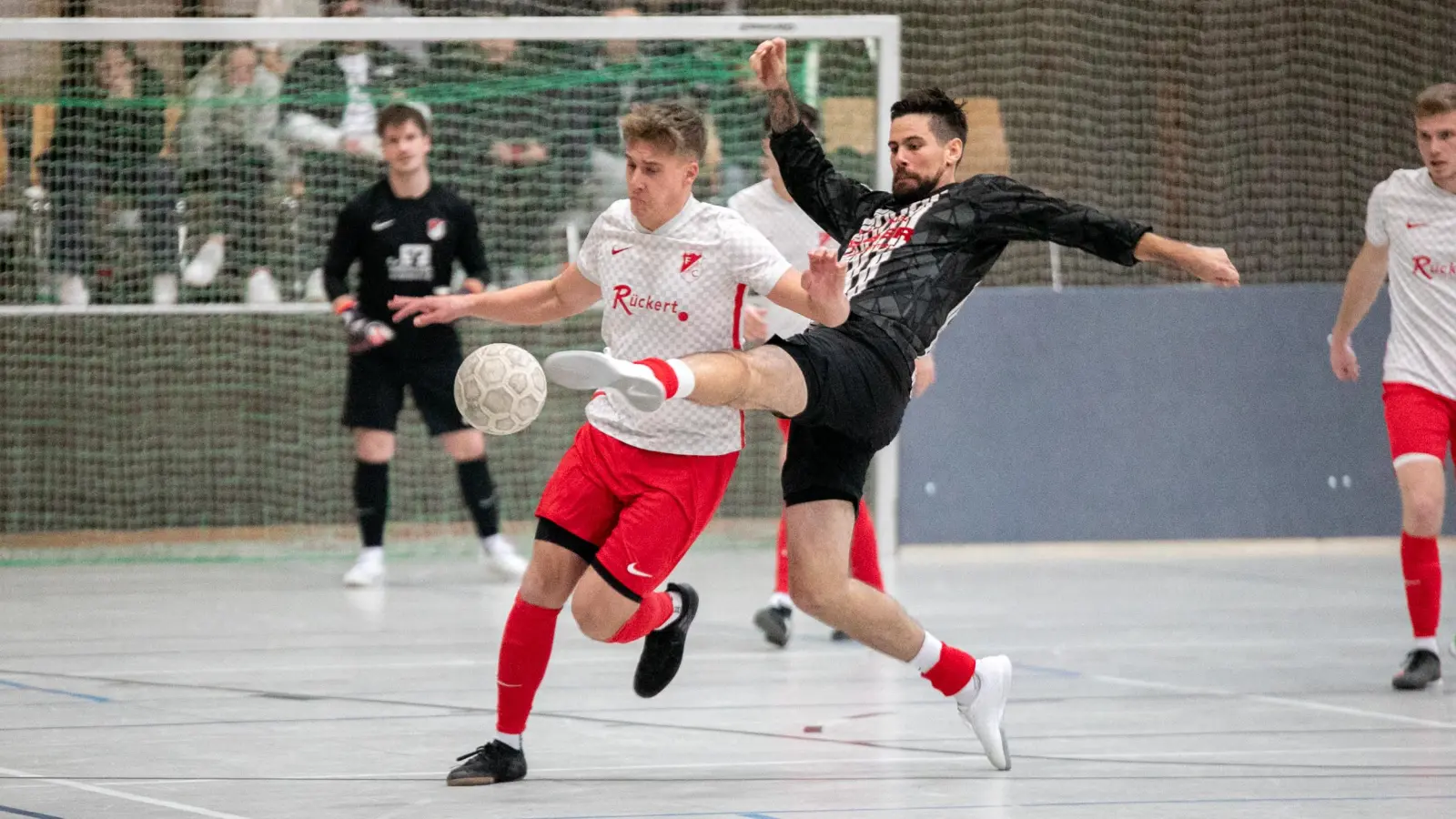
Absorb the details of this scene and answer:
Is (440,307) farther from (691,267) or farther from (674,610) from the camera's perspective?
(674,610)

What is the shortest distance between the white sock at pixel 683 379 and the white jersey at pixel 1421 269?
3.25 m

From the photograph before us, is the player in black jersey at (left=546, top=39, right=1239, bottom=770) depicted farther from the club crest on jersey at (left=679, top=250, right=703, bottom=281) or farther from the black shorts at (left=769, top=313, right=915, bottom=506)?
the club crest on jersey at (left=679, top=250, right=703, bottom=281)

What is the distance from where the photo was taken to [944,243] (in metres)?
5.09

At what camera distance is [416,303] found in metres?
4.90

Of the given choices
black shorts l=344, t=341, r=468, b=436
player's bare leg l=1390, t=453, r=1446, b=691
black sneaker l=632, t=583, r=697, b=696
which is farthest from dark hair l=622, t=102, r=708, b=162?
black shorts l=344, t=341, r=468, b=436

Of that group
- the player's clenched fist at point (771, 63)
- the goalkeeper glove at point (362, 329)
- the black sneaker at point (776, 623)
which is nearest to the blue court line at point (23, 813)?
the player's clenched fist at point (771, 63)

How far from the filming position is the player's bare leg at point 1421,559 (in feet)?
21.0

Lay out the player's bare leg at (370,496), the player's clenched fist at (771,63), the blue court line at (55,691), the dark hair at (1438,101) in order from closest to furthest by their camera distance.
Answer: the player's clenched fist at (771,63), the blue court line at (55,691), the dark hair at (1438,101), the player's bare leg at (370,496)

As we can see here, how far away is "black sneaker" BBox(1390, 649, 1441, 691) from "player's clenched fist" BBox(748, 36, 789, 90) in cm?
308

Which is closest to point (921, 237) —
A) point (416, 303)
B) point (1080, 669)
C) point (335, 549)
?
point (416, 303)

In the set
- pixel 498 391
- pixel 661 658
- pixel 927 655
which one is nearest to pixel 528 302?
pixel 498 391

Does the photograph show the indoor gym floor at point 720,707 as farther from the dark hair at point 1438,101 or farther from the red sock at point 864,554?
the dark hair at point 1438,101

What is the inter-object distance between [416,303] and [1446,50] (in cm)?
972

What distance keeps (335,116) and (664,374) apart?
21.5 ft
